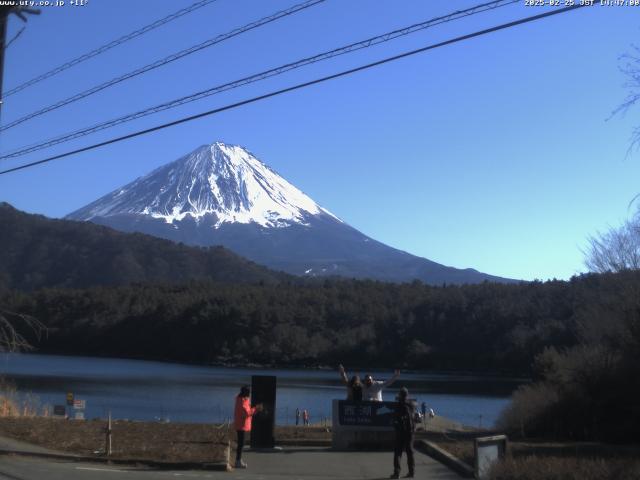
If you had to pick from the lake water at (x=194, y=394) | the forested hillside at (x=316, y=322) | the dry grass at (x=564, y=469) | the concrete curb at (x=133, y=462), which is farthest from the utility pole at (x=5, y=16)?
the forested hillside at (x=316, y=322)

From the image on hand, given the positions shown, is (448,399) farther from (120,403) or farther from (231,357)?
(231,357)

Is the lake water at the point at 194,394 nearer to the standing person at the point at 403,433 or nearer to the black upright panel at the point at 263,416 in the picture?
the black upright panel at the point at 263,416

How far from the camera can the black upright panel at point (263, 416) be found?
17016 millimetres

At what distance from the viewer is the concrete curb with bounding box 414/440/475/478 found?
14.2 metres

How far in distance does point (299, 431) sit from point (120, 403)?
30798 mm

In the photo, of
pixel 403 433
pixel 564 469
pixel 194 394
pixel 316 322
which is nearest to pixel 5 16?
pixel 403 433

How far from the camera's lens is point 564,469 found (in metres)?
11.3

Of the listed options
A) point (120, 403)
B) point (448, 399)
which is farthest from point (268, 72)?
point (448, 399)

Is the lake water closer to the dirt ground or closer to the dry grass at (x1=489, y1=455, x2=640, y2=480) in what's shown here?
the dirt ground

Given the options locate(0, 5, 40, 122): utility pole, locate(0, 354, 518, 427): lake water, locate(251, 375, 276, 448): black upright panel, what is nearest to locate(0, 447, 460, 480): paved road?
locate(251, 375, 276, 448): black upright panel

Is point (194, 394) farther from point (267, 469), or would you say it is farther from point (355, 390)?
point (267, 469)

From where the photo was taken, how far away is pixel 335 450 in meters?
17.1

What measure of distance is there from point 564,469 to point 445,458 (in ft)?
14.8

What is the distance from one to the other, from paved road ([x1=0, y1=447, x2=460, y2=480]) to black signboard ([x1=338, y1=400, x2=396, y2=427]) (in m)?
0.77
